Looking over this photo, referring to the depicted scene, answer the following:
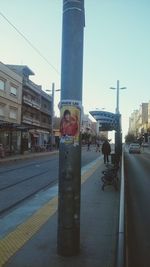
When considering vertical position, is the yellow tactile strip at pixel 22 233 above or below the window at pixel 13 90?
below

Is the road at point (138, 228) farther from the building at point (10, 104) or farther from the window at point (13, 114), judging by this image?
the window at point (13, 114)

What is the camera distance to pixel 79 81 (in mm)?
5906

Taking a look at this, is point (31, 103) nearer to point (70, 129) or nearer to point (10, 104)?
point (10, 104)

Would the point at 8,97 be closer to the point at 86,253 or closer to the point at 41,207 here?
the point at 41,207

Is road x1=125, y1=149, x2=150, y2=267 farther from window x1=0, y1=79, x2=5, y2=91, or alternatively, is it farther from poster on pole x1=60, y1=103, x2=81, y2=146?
window x1=0, y1=79, x2=5, y2=91

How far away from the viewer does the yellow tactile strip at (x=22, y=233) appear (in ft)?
20.1

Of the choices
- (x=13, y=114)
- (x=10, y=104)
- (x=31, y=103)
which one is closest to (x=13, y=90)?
(x=10, y=104)

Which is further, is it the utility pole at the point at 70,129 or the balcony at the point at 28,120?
the balcony at the point at 28,120

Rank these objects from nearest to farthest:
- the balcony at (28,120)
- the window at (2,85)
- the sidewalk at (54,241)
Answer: the sidewalk at (54,241) → the window at (2,85) → the balcony at (28,120)

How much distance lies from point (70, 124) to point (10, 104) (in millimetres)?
43137

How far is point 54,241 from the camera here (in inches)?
265

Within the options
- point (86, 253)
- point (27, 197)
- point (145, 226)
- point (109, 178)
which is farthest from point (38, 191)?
point (86, 253)

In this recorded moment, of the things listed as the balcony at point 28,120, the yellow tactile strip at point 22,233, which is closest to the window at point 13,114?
the balcony at point 28,120

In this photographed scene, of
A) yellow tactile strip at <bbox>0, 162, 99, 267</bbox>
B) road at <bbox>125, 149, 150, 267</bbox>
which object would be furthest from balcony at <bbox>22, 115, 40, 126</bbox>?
yellow tactile strip at <bbox>0, 162, 99, 267</bbox>
